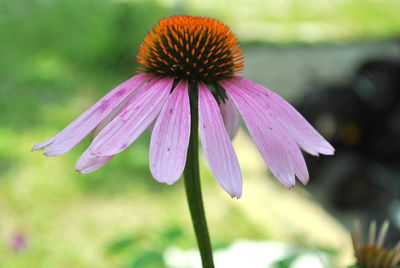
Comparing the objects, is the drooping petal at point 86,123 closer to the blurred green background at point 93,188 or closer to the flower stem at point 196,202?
the flower stem at point 196,202

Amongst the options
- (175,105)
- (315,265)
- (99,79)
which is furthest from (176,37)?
(99,79)

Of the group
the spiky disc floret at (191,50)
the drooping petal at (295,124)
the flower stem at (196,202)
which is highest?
the spiky disc floret at (191,50)

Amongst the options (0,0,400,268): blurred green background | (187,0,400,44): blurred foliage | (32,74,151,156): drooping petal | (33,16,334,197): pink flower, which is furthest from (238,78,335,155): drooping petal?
(187,0,400,44): blurred foliage

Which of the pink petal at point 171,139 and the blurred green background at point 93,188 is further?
the blurred green background at point 93,188

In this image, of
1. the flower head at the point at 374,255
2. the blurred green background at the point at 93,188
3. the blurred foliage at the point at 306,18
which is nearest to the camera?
the flower head at the point at 374,255

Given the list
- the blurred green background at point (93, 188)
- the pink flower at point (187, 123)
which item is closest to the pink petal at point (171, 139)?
the pink flower at point (187, 123)

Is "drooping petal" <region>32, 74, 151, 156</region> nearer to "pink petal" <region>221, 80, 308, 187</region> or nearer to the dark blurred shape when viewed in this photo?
"pink petal" <region>221, 80, 308, 187</region>

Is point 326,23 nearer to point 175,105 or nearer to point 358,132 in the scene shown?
point 358,132

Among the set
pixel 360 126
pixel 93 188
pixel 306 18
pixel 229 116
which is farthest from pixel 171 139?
pixel 306 18

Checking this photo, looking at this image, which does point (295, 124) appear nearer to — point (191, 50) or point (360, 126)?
point (191, 50)
